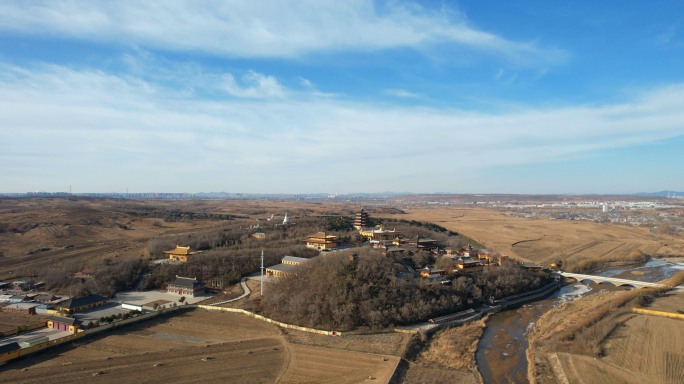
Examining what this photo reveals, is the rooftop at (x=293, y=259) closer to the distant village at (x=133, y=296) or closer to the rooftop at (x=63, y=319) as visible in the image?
the distant village at (x=133, y=296)

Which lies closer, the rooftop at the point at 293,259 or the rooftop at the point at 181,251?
the rooftop at the point at 293,259

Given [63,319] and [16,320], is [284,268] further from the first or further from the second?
[16,320]

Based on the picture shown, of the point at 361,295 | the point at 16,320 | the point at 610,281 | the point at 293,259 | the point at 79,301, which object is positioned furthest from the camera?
the point at 610,281

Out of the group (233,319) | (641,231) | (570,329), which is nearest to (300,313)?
(233,319)

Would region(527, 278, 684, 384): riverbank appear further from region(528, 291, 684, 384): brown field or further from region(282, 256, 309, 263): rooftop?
region(282, 256, 309, 263): rooftop

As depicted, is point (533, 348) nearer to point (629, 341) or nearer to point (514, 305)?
point (629, 341)

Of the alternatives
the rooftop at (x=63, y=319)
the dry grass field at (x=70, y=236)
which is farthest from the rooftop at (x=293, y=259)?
the dry grass field at (x=70, y=236)

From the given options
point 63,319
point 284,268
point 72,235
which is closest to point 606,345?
point 284,268
